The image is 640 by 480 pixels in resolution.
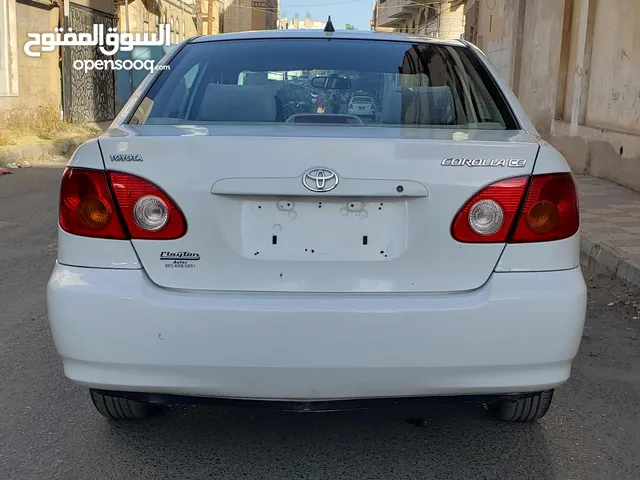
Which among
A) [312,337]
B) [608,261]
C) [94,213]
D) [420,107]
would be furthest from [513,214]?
[608,261]

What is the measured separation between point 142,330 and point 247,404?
43cm

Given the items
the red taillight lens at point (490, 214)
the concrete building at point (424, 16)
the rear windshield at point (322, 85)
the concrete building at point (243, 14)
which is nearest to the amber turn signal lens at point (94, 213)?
the rear windshield at point (322, 85)

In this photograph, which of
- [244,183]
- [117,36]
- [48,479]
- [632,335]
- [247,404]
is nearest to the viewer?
[244,183]

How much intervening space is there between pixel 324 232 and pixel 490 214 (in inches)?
21.1

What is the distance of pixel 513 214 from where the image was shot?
2297 millimetres

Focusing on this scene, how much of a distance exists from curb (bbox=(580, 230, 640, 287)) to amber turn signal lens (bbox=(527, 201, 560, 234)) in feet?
10.4

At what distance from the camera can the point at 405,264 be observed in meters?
2.26

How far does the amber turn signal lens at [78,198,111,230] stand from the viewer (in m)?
2.31

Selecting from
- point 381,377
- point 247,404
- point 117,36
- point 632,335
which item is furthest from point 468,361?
point 117,36

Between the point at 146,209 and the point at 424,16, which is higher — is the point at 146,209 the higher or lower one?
the lower one

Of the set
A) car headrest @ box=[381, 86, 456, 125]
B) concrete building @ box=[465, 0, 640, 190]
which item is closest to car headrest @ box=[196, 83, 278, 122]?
car headrest @ box=[381, 86, 456, 125]

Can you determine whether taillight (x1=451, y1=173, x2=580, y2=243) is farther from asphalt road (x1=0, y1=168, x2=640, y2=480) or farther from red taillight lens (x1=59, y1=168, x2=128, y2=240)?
red taillight lens (x1=59, y1=168, x2=128, y2=240)

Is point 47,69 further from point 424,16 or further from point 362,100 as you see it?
point 424,16

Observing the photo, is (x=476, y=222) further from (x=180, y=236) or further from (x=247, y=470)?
(x=247, y=470)
